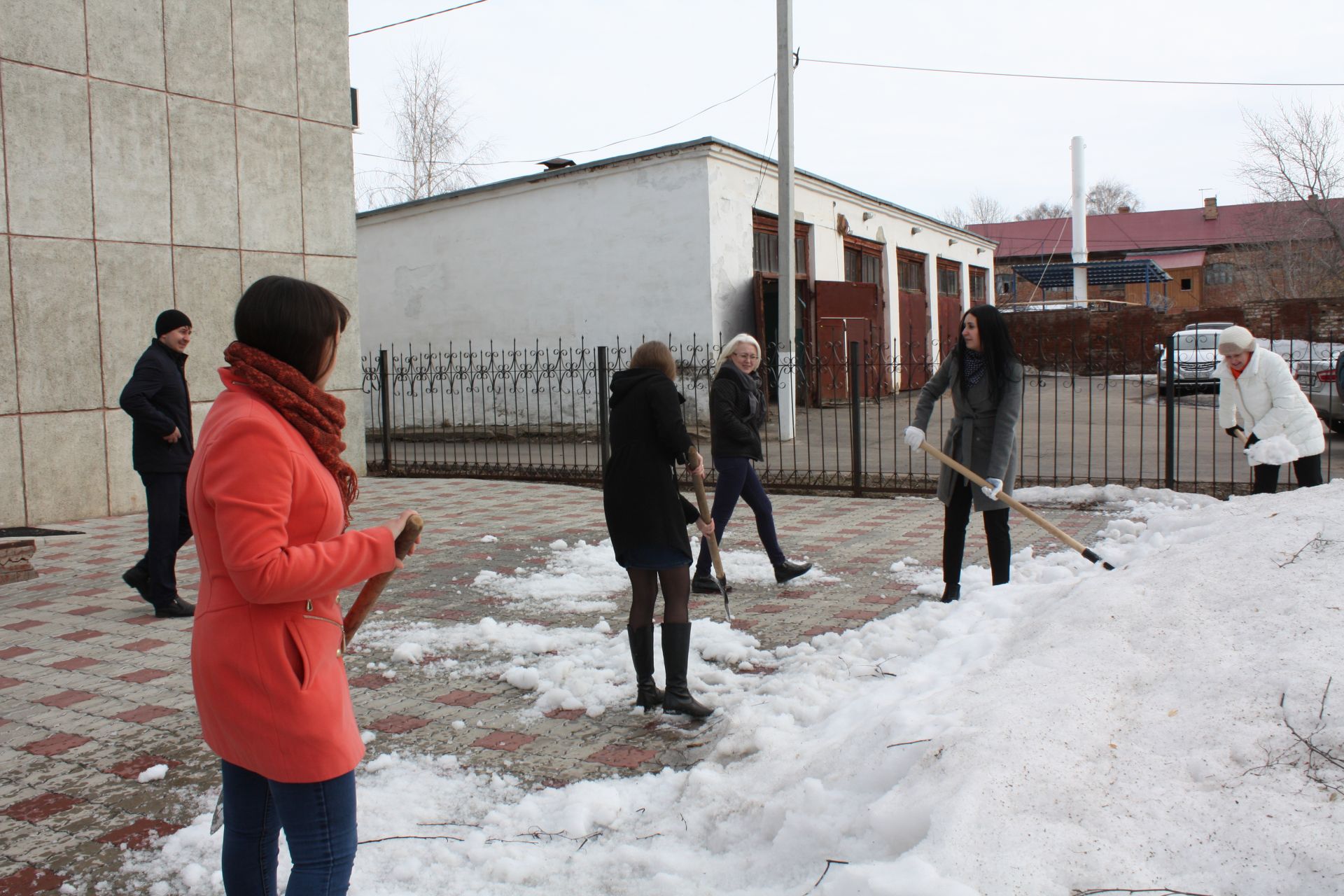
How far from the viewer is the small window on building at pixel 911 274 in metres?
26.7

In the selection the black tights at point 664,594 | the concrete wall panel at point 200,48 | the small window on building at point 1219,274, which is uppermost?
the small window on building at point 1219,274

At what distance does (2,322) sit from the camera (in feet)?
31.0

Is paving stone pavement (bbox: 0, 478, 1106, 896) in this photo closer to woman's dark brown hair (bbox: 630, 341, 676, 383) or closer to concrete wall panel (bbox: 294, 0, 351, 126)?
woman's dark brown hair (bbox: 630, 341, 676, 383)

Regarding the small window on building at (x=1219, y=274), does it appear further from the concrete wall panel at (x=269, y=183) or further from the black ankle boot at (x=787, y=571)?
the black ankle boot at (x=787, y=571)

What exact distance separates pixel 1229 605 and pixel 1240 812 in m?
1.39

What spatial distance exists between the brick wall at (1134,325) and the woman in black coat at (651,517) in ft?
69.7

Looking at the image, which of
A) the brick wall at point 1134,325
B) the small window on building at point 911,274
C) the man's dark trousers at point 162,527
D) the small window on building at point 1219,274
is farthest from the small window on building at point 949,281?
the small window on building at point 1219,274

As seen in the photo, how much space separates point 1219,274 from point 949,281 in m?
30.9

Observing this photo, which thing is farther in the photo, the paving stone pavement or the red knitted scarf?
the paving stone pavement

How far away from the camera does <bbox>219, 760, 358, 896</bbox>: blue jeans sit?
6.75 feet

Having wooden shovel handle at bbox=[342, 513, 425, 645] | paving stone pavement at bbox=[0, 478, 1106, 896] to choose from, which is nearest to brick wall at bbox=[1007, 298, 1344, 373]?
paving stone pavement at bbox=[0, 478, 1106, 896]

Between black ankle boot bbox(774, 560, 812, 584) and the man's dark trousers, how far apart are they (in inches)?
147

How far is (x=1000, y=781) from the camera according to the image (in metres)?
2.70

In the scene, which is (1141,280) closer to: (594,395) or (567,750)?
(594,395)
